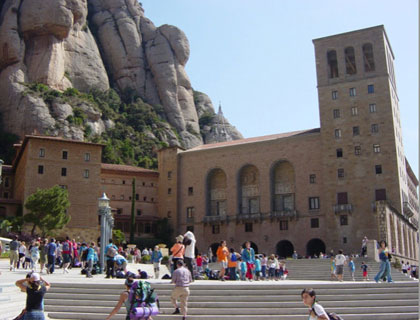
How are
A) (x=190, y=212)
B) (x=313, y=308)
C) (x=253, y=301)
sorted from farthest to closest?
(x=190, y=212) < (x=253, y=301) < (x=313, y=308)

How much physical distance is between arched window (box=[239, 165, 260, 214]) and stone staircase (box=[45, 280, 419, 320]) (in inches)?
1504

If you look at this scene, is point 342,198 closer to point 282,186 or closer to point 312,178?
point 312,178

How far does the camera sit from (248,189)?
53.4m

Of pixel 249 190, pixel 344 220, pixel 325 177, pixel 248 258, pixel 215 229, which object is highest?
pixel 325 177

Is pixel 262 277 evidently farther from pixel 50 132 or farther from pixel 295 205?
pixel 50 132

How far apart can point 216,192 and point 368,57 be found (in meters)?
22.1

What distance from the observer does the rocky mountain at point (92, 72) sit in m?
68.7

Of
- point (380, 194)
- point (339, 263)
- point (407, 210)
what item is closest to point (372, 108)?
point (380, 194)

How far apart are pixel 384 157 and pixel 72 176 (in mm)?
30733

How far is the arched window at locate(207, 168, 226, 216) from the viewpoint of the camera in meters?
54.7

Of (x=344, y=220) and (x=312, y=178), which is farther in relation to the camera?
(x=312, y=178)

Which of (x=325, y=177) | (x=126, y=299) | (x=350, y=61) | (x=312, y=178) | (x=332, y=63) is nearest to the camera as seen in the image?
(x=126, y=299)

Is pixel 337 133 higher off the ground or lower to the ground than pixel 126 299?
higher

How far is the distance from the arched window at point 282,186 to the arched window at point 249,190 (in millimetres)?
1884
